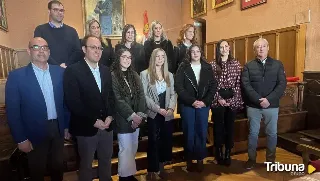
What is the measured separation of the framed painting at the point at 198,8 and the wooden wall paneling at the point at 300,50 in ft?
11.8

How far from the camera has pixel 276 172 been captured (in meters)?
2.89

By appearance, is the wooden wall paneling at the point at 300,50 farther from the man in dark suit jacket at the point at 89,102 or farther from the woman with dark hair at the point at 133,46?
the man in dark suit jacket at the point at 89,102

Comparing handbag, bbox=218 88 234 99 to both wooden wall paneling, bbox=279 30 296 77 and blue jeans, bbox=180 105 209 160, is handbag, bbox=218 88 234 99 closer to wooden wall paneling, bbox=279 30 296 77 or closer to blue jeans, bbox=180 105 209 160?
blue jeans, bbox=180 105 209 160

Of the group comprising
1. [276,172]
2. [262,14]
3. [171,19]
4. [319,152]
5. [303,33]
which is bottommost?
[276,172]

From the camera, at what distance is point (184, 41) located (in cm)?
307

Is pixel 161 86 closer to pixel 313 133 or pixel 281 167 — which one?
pixel 281 167

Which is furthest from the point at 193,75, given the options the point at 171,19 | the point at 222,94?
the point at 171,19

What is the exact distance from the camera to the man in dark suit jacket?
1945 millimetres

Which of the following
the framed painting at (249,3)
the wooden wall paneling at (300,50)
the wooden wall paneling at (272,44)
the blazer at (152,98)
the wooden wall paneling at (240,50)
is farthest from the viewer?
the wooden wall paneling at (240,50)

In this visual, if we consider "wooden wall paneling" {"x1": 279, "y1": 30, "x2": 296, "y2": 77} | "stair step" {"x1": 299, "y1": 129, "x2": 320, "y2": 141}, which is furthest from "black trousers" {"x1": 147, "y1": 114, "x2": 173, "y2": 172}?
"wooden wall paneling" {"x1": 279, "y1": 30, "x2": 296, "y2": 77}

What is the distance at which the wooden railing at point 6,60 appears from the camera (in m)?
6.10

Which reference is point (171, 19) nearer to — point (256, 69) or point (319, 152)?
point (256, 69)

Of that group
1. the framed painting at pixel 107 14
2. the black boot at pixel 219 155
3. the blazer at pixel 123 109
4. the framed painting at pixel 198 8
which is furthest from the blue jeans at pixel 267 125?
the framed painting at pixel 107 14

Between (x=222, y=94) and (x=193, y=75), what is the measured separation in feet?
1.50
